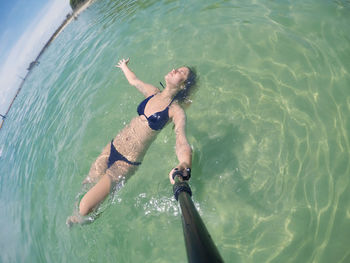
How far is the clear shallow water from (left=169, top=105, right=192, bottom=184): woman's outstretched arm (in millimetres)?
781

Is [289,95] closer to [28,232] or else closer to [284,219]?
[284,219]

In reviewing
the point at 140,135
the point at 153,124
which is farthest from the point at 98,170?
the point at 153,124

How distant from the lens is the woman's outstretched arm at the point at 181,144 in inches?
116

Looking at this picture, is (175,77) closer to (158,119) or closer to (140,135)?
(158,119)

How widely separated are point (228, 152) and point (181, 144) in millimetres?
1182

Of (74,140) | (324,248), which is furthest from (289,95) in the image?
(74,140)

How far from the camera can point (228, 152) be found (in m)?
4.26

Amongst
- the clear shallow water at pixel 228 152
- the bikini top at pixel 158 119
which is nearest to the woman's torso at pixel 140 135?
the bikini top at pixel 158 119

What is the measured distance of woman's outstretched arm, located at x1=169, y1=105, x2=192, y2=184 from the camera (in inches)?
116

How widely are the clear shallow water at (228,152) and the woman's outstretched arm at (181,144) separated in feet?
2.56

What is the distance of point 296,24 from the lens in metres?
5.75

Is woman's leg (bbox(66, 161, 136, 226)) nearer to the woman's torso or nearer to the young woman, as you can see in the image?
the young woman

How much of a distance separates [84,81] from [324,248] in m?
7.93

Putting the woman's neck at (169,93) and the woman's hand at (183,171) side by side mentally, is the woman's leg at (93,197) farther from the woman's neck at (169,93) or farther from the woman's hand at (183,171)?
the woman's neck at (169,93)
